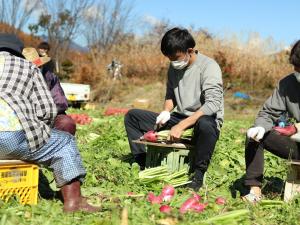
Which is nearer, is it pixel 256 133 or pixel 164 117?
pixel 256 133

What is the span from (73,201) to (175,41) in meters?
1.89

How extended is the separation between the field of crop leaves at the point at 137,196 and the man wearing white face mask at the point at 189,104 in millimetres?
327

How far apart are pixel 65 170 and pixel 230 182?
6.48ft

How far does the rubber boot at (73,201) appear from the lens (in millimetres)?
3545

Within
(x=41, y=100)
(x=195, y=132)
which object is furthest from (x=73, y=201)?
(x=195, y=132)

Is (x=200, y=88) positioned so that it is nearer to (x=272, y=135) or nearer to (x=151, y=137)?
(x=151, y=137)

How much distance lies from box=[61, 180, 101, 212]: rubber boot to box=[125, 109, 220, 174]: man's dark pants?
1.29 meters

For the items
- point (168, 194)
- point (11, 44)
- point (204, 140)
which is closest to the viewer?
point (11, 44)

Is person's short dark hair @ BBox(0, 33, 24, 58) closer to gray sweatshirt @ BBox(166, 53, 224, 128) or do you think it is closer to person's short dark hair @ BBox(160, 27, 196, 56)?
person's short dark hair @ BBox(160, 27, 196, 56)

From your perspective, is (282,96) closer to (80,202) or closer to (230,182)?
(230,182)

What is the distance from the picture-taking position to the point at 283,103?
4.34m

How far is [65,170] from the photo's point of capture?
11.6ft

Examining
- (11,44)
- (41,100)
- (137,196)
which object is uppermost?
(11,44)

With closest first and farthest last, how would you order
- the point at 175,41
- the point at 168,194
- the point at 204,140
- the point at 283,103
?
the point at 168,194 → the point at 283,103 → the point at 204,140 → the point at 175,41
